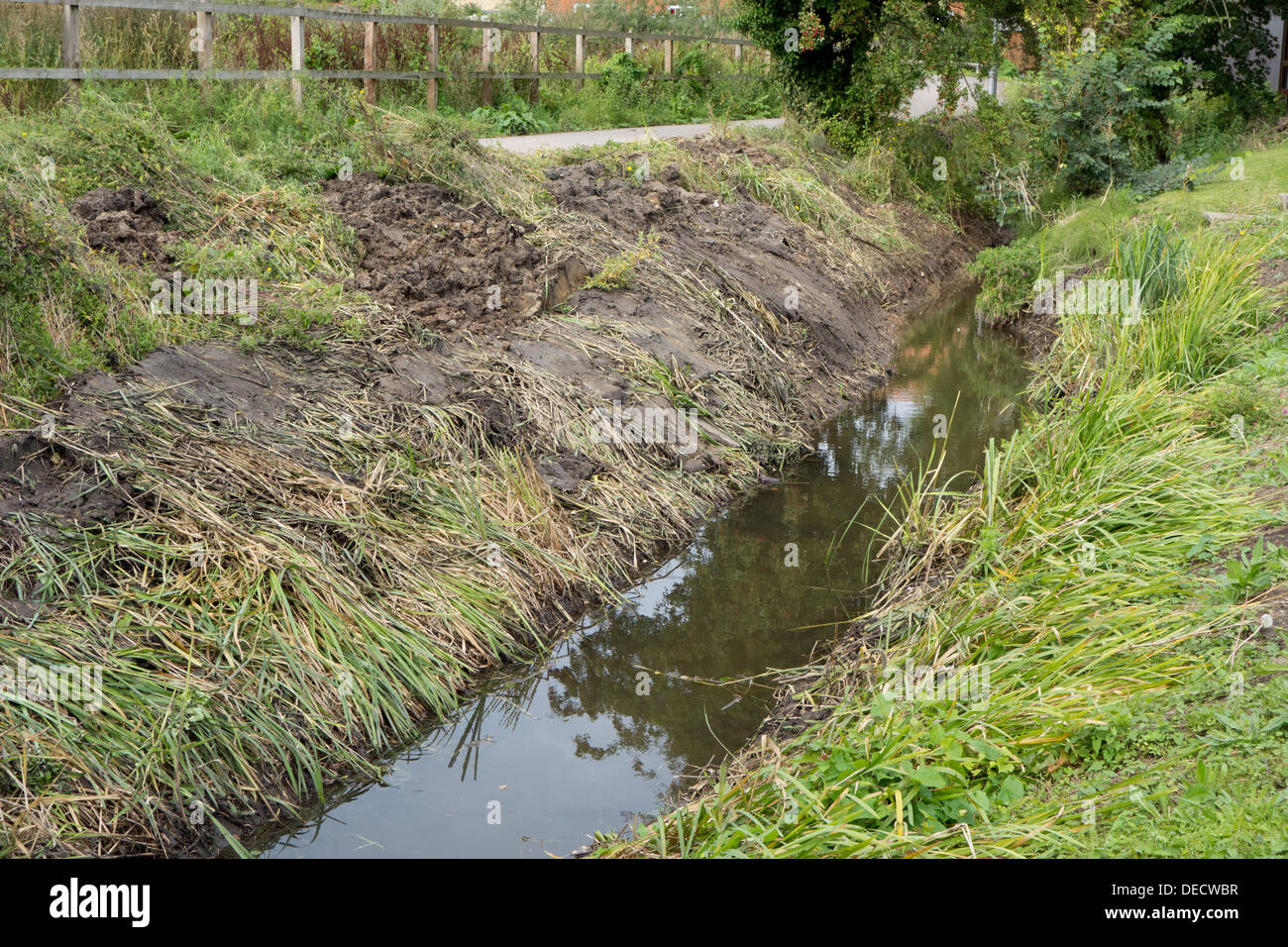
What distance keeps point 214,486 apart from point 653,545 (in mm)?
2741

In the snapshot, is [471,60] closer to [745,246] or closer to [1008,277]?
[745,246]

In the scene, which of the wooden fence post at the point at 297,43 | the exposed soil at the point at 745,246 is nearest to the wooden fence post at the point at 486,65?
the wooden fence post at the point at 297,43

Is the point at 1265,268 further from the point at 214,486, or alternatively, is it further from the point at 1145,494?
the point at 214,486

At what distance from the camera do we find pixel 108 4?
10875 mm

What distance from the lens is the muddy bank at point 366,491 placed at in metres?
4.42

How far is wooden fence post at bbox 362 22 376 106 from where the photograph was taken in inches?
578

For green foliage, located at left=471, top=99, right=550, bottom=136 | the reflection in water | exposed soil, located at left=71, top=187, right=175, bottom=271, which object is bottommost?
the reflection in water

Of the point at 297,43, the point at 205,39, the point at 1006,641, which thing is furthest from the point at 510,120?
the point at 1006,641

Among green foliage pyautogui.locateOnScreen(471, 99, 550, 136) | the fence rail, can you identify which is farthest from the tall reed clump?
green foliage pyautogui.locateOnScreen(471, 99, 550, 136)

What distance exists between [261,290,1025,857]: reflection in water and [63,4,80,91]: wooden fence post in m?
8.01

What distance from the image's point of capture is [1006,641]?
15.3 feet

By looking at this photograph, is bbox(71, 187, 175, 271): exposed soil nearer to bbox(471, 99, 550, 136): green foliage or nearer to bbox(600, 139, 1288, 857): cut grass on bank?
bbox(600, 139, 1288, 857): cut grass on bank

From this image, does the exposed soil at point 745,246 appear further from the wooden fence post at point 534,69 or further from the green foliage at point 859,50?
the wooden fence post at point 534,69

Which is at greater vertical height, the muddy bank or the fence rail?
the fence rail
